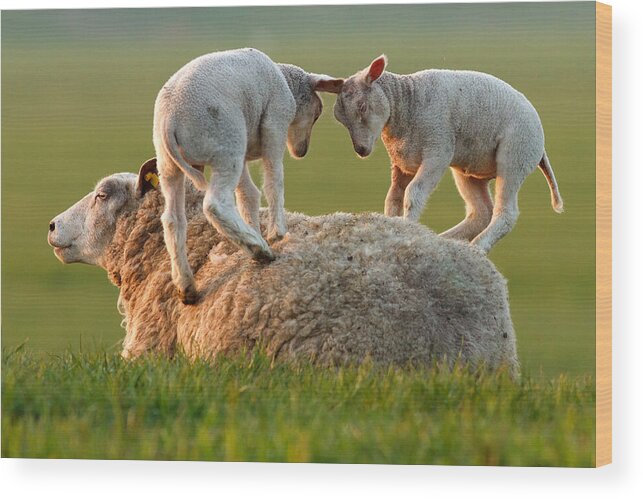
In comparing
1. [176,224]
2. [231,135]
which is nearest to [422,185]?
[231,135]

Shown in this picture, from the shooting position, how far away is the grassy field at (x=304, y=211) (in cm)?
761

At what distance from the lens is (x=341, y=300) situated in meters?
8.05

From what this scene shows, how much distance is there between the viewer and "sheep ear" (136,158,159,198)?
9.32m

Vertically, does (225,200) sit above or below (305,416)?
above

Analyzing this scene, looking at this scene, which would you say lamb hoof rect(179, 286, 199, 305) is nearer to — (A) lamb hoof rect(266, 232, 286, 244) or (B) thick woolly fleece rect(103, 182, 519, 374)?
(B) thick woolly fleece rect(103, 182, 519, 374)

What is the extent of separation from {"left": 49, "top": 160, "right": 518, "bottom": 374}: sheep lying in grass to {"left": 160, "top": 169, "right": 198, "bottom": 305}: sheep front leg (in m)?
0.18

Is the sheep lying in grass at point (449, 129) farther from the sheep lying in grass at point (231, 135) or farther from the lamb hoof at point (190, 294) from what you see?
the lamb hoof at point (190, 294)

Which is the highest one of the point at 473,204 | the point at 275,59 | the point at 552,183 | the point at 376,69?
the point at 275,59

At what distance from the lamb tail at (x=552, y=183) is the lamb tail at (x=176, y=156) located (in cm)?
223

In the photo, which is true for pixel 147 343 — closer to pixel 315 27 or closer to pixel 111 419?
pixel 111 419

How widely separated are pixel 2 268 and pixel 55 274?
0.41m

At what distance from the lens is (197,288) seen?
8.74 m

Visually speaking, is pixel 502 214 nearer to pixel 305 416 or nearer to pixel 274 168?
pixel 274 168

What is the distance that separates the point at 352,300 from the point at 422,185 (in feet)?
4.16
